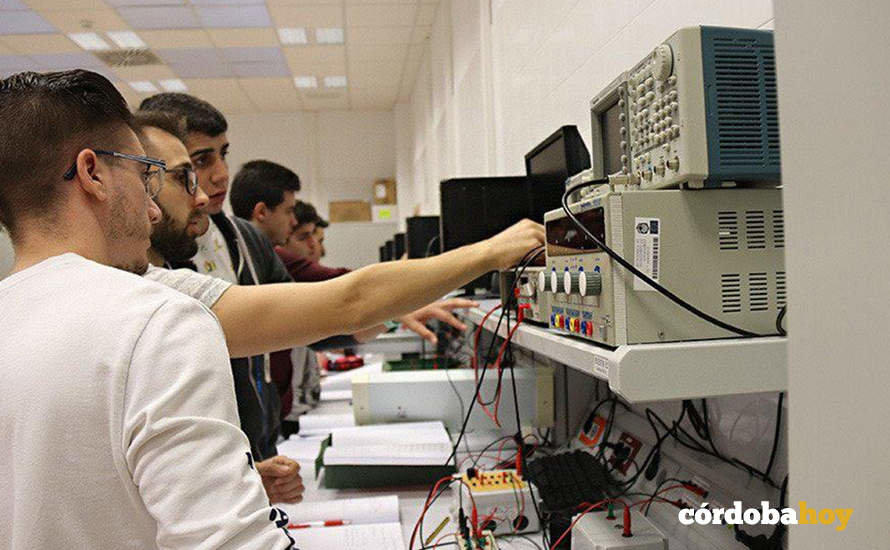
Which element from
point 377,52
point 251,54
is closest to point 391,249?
point 377,52

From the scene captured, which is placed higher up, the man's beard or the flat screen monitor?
the flat screen monitor

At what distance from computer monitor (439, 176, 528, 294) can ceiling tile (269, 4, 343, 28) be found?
11.1 ft

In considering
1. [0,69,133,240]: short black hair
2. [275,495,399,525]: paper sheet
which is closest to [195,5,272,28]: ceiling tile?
[275,495,399,525]: paper sheet

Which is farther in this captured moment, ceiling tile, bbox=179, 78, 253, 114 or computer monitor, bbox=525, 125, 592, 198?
ceiling tile, bbox=179, 78, 253, 114

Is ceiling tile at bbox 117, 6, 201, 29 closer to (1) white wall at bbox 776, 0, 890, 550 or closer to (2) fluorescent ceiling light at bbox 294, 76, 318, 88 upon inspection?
(2) fluorescent ceiling light at bbox 294, 76, 318, 88

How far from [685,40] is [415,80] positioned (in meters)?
6.43

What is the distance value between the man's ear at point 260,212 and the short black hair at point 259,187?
1cm

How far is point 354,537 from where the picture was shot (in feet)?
4.55

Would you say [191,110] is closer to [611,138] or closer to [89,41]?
[611,138]

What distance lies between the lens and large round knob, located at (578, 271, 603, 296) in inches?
35.1

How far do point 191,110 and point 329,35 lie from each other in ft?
13.0

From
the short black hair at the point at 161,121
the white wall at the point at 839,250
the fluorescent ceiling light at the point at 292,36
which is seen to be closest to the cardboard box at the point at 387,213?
the fluorescent ceiling light at the point at 292,36

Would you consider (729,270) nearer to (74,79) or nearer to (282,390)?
(74,79)

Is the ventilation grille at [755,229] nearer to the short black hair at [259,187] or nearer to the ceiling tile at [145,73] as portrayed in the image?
the short black hair at [259,187]
